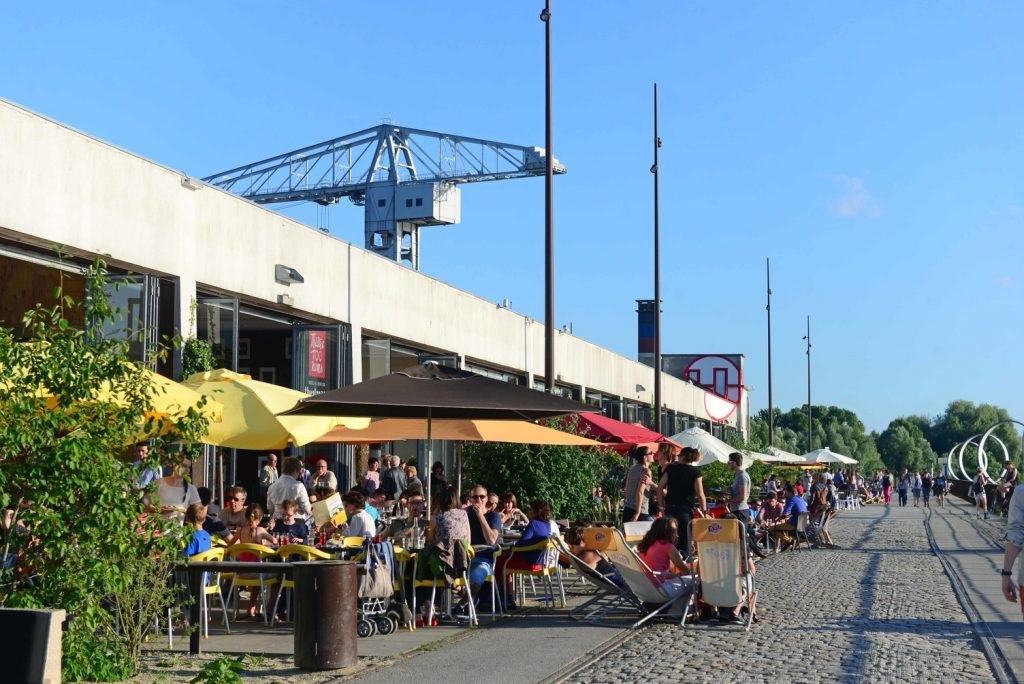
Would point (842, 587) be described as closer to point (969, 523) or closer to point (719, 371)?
point (969, 523)

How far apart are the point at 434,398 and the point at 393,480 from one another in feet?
32.0

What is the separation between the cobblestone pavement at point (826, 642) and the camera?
9.11 meters

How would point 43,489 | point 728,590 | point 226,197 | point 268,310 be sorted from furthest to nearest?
point 268,310
point 226,197
point 728,590
point 43,489

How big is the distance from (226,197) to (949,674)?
1498 centimetres

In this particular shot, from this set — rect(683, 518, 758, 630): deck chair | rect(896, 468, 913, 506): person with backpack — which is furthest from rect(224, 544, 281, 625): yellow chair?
rect(896, 468, 913, 506): person with backpack

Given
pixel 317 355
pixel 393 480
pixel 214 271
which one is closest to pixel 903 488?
pixel 317 355

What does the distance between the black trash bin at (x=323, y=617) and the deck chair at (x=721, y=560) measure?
3.84 metres

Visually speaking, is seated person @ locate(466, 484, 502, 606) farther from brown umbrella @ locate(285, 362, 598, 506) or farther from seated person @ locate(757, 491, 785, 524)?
seated person @ locate(757, 491, 785, 524)

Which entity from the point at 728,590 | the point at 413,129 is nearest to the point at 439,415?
the point at 728,590

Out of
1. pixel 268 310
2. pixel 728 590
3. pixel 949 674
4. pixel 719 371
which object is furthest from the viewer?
pixel 719 371

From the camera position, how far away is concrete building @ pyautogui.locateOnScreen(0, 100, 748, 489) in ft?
54.4

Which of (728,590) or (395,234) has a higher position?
(395,234)

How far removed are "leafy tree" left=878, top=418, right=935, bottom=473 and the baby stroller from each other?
477ft

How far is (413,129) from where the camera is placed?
345 ft
